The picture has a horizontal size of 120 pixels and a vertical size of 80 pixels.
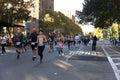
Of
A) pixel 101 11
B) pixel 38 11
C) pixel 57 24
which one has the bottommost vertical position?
pixel 57 24

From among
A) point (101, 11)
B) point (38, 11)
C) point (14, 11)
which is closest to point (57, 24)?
point (38, 11)

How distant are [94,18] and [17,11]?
11827 mm

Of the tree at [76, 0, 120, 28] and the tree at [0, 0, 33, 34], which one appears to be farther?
the tree at [0, 0, 33, 34]

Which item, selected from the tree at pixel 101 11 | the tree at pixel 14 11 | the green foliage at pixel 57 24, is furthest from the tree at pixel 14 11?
the green foliage at pixel 57 24

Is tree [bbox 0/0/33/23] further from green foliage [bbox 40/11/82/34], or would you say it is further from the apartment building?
the apartment building

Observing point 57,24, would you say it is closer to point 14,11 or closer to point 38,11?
point 38,11

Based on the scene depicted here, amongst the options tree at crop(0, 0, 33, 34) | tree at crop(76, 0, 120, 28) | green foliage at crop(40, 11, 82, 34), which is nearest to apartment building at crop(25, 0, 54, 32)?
green foliage at crop(40, 11, 82, 34)

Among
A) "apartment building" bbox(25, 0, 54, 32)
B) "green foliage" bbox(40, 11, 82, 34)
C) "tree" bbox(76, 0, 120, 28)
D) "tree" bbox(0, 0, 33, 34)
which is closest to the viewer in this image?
"tree" bbox(76, 0, 120, 28)

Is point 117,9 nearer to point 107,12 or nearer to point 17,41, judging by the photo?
point 107,12

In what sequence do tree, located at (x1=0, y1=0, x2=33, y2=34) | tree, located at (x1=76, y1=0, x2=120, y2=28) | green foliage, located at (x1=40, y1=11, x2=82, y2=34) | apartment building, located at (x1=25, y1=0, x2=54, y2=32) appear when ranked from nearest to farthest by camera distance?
tree, located at (x1=76, y1=0, x2=120, y2=28)
tree, located at (x1=0, y1=0, x2=33, y2=34)
green foliage, located at (x1=40, y1=11, x2=82, y2=34)
apartment building, located at (x1=25, y1=0, x2=54, y2=32)

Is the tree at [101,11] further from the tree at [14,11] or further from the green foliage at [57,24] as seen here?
the green foliage at [57,24]

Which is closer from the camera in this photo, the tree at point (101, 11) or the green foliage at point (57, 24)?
the tree at point (101, 11)

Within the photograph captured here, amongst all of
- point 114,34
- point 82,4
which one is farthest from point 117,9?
point 114,34

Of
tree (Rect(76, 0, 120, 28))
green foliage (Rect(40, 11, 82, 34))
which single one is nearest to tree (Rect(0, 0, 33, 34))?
tree (Rect(76, 0, 120, 28))
